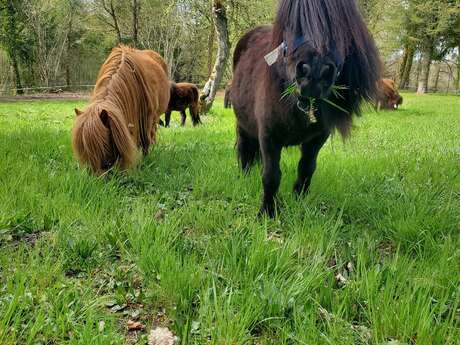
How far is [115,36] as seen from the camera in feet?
112

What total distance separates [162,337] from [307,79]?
154 centimetres

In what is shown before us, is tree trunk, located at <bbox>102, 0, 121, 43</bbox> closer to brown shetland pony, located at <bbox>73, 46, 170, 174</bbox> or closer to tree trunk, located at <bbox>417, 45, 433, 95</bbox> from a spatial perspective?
brown shetland pony, located at <bbox>73, 46, 170, 174</bbox>

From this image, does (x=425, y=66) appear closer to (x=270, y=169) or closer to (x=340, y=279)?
(x=270, y=169)

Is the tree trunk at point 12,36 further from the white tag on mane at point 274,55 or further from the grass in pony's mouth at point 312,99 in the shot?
the grass in pony's mouth at point 312,99

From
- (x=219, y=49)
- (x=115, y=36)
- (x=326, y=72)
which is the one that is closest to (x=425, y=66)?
(x=115, y=36)

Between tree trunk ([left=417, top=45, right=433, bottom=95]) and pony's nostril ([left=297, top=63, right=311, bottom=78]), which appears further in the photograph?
tree trunk ([left=417, top=45, right=433, bottom=95])

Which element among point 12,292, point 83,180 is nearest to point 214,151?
point 83,180

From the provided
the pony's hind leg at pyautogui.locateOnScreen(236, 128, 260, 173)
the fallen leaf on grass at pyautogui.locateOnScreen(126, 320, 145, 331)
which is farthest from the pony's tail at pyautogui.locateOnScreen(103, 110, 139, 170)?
the fallen leaf on grass at pyautogui.locateOnScreen(126, 320, 145, 331)

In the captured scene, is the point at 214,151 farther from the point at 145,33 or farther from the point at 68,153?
the point at 145,33

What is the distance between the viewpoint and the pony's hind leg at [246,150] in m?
4.50

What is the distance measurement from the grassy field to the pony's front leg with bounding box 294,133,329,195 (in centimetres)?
18

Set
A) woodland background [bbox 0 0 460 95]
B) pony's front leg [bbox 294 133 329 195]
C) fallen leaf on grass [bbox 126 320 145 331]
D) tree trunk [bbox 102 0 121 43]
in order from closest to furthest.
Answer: fallen leaf on grass [bbox 126 320 145 331] → pony's front leg [bbox 294 133 329 195] → woodland background [bbox 0 0 460 95] → tree trunk [bbox 102 0 121 43]

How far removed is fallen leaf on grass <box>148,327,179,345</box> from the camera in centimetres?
171

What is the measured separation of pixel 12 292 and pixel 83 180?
1696mm
